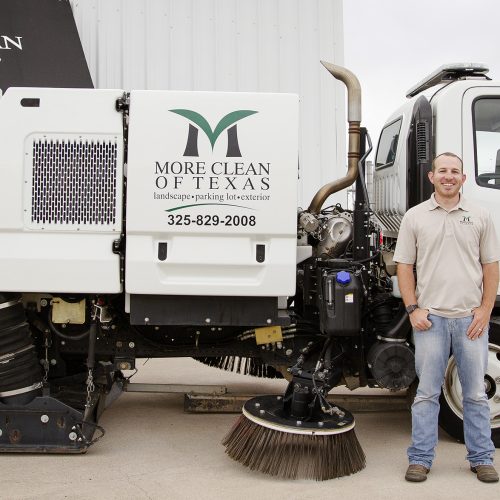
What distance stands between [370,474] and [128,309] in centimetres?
165

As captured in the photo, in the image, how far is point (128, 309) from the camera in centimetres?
419

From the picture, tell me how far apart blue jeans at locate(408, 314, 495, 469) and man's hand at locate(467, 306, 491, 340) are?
3cm

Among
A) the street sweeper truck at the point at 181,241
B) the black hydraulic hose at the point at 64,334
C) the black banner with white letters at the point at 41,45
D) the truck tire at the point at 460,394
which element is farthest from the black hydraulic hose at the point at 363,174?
the black banner with white letters at the point at 41,45

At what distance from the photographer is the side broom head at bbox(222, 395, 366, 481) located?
3914 mm


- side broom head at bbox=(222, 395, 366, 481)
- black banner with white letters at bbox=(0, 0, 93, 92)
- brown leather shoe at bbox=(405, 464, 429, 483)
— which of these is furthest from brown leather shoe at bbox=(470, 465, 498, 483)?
black banner with white letters at bbox=(0, 0, 93, 92)

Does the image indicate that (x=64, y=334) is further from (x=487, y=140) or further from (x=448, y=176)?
(x=487, y=140)

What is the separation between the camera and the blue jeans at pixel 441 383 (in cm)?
383

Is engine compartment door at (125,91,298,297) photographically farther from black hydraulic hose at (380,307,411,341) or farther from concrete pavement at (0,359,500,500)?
concrete pavement at (0,359,500,500)

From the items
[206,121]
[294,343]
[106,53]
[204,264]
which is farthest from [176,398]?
[106,53]

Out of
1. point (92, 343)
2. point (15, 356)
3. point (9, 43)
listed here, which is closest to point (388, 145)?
point (92, 343)

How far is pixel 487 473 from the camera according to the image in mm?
3822

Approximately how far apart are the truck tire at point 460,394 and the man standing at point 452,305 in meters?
0.57

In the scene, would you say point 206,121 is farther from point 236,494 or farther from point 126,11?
point 126,11

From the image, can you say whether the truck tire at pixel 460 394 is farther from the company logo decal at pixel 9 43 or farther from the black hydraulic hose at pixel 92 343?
the company logo decal at pixel 9 43
